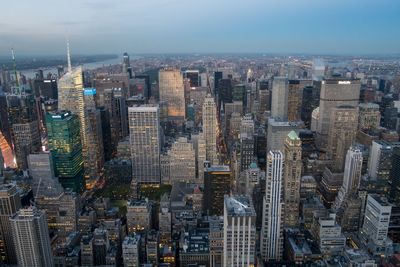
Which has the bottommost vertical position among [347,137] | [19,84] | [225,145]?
[225,145]

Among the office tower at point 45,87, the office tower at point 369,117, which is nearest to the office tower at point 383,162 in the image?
the office tower at point 369,117

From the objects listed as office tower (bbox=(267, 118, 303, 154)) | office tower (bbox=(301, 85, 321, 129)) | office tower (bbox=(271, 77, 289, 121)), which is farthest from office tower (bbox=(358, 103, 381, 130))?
office tower (bbox=(267, 118, 303, 154))

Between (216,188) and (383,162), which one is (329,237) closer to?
(216,188)

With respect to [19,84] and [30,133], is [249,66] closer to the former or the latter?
[19,84]

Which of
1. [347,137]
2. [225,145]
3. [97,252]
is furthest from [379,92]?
[97,252]

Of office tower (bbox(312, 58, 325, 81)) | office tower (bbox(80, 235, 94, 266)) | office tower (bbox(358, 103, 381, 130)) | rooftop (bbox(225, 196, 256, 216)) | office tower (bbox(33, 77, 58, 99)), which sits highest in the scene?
office tower (bbox(312, 58, 325, 81))

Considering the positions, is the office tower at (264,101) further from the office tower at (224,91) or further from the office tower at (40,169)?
the office tower at (40,169)

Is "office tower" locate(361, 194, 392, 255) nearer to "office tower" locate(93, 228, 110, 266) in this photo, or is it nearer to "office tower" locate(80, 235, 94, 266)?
"office tower" locate(93, 228, 110, 266)
